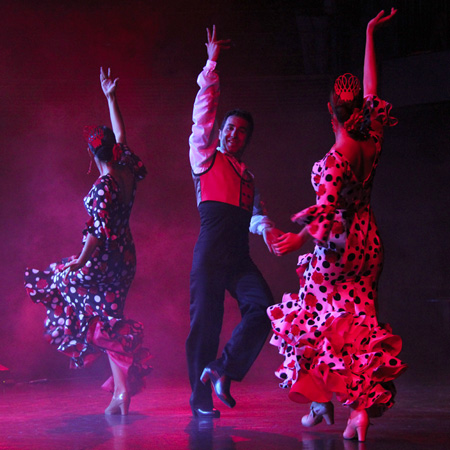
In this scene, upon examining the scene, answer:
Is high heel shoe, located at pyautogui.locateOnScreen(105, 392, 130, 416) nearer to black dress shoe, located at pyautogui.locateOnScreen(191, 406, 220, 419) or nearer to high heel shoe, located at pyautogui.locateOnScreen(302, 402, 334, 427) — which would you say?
black dress shoe, located at pyautogui.locateOnScreen(191, 406, 220, 419)

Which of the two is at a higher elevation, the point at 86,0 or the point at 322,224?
the point at 86,0

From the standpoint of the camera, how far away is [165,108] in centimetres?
601

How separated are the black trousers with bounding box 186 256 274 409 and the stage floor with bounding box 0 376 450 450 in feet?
0.88

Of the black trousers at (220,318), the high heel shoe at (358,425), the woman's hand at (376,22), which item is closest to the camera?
the high heel shoe at (358,425)

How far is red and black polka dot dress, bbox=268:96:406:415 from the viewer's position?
277 centimetres

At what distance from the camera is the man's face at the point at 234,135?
3.62 meters

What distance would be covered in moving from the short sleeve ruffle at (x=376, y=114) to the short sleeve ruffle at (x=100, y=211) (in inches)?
59.0

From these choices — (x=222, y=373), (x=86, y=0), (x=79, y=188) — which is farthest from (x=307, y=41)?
(x=222, y=373)

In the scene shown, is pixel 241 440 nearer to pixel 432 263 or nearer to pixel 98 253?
pixel 98 253

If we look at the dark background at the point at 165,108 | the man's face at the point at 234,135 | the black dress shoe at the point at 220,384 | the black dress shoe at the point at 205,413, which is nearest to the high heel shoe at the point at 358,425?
the black dress shoe at the point at 220,384

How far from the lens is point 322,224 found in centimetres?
277

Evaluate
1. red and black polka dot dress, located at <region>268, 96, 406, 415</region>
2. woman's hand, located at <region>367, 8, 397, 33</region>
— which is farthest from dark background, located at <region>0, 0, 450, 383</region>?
red and black polka dot dress, located at <region>268, 96, 406, 415</region>

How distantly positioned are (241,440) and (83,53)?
154 inches

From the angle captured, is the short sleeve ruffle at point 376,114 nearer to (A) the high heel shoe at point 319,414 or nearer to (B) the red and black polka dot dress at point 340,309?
(B) the red and black polka dot dress at point 340,309
